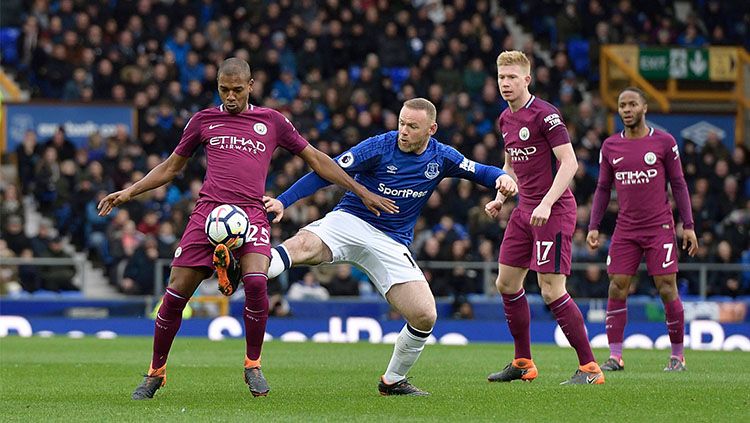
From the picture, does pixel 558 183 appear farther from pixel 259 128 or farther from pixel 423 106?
pixel 259 128

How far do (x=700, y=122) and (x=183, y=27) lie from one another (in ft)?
36.1

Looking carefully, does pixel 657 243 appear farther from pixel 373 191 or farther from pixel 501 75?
pixel 373 191

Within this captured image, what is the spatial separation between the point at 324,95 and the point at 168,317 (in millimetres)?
16864

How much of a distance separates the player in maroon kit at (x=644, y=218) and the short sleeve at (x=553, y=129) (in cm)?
206

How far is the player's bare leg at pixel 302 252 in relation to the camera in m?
9.52

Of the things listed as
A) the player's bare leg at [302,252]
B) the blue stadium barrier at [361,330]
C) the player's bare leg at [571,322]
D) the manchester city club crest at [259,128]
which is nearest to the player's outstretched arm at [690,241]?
the player's bare leg at [571,322]

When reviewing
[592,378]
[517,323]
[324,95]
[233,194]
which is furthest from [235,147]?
[324,95]

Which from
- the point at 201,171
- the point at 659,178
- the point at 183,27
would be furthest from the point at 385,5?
the point at 659,178

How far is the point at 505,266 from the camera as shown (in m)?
10.9

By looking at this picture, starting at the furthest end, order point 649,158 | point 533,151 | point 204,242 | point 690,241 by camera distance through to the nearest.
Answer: point 649,158
point 690,241
point 533,151
point 204,242

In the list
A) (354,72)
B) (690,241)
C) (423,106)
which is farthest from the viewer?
(354,72)

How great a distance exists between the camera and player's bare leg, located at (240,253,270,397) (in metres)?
9.12

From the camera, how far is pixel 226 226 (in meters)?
8.91

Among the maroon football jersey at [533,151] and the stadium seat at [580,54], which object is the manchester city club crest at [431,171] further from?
the stadium seat at [580,54]
